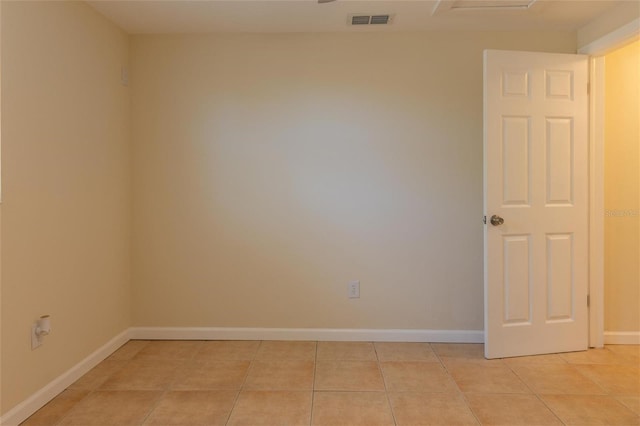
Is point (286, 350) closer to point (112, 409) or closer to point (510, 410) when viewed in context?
point (112, 409)

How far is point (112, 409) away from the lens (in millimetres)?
2326

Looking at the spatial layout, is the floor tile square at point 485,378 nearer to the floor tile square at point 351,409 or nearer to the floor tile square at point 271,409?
the floor tile square at point 351,409

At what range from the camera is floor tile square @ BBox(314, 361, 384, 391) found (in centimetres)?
258

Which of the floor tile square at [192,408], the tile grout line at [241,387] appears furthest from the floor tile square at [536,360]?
the floor tile square at [192,408]

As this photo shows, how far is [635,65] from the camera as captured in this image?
3.26 meters

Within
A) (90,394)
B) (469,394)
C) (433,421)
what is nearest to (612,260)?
(469,394)

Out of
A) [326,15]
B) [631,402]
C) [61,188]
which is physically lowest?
[631,402]

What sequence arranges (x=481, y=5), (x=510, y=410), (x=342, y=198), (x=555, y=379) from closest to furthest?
(x=510, y=410) → (x=555, y=379) → (x=481, y=5) → (x=342, y=198)

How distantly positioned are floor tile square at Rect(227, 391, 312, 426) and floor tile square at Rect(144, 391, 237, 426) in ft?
0.20

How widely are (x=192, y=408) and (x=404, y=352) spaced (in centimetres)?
153

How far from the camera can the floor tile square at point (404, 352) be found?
9.96 ft

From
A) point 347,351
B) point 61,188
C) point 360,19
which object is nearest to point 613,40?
point 360,19

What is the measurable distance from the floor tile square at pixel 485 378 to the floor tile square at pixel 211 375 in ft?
4.45

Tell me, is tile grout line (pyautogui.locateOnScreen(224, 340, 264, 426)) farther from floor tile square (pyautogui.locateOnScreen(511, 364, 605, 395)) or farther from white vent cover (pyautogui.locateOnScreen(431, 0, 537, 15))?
white vent cover (pyautogui.locateOnScreen(431, 0, 537, 15))
